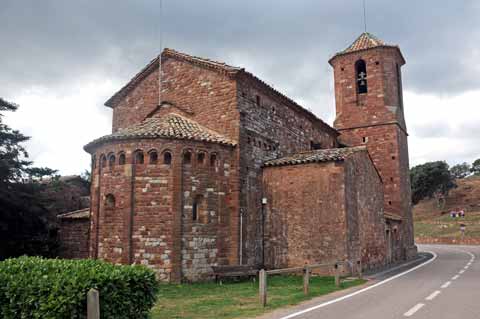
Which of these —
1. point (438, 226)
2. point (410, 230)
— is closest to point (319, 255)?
point (410, 230)

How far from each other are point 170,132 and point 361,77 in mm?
18776

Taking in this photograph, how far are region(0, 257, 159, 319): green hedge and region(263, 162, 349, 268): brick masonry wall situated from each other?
10360 millimetres

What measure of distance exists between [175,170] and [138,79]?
7.78 meters

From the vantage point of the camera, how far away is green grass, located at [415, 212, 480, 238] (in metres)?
50.3

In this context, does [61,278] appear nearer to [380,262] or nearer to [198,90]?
[198,90]

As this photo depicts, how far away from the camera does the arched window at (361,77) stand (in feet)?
97.5

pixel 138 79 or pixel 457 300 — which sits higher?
pixel 138 79

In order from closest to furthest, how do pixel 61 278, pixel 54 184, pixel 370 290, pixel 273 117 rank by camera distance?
1. pixel 61 278
2. pixel 370 290
3. pixel 273 117
4. pixel 54 184

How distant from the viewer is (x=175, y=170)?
49.9ft

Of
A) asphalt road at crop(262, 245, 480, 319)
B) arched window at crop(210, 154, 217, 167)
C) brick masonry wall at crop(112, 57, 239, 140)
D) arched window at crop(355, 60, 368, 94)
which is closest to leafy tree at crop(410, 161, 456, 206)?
Result: arched window at crop(355, 60, 368, 94)

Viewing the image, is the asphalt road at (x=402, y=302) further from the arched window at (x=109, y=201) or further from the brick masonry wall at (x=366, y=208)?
the arched window at (x=109, y=201)

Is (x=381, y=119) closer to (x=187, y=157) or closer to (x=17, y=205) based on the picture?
(x=187, y=157)

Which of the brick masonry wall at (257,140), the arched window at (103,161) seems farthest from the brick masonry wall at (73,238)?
the brick masonry wall at (257,140)

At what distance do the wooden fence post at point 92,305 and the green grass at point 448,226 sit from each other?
1939 inches
